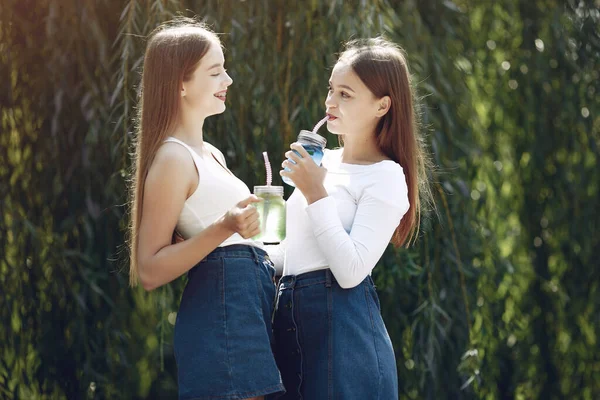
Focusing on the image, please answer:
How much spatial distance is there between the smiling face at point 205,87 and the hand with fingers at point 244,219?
277 millimetres

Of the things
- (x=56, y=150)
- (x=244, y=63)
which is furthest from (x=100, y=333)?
Result: (x=244, y=63)

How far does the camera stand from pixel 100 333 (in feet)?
9.46

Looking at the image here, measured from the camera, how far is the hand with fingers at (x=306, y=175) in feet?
6.16

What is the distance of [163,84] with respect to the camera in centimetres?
194

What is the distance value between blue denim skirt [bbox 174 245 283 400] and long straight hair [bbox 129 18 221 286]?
176 mm

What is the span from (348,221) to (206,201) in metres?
0.28

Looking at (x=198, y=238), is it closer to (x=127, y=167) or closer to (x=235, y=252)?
(x=235, y=252)

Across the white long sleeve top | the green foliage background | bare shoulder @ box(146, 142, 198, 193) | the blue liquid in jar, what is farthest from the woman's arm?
the green foliage background

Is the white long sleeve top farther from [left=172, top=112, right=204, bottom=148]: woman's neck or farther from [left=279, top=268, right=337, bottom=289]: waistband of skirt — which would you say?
[left=172, top=112, right=204, bottom=148]: woman's neck

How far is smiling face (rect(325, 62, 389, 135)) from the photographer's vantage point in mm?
2010

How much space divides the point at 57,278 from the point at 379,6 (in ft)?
4.02

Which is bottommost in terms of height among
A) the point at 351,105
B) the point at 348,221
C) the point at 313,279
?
the point at 313,279

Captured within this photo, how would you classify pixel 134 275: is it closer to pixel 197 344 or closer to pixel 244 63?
pixel 197 344

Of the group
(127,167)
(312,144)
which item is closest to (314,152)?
(312,144)
